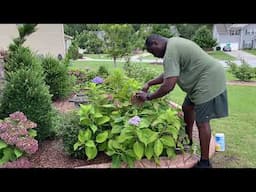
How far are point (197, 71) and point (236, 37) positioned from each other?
933 centimetres

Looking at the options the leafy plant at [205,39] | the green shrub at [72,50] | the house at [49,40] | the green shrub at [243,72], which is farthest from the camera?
the leafy plant at [205,39]

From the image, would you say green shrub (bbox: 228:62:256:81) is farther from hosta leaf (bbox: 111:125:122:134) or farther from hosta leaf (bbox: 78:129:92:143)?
hosta leaf (bbox: 78:129:92:143)

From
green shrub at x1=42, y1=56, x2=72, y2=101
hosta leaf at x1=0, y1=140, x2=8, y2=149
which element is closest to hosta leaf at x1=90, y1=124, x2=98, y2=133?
hosta leaf at x1=0, y1=140, x2=8, y2=149

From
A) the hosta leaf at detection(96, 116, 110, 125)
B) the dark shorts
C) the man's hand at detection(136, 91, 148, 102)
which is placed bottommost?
the hosta leaf at detection(96, 116, 110, 125)

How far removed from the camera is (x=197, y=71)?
2.46 meters

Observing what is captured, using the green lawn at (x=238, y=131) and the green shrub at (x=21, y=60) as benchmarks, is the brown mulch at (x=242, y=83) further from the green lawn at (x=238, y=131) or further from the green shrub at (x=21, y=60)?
the green shrub at (x=21, y=60)

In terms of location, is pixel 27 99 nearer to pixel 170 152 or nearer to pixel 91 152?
pixel 91 152

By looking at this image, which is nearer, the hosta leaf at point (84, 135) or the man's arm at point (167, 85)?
the man's arm at point (167, 85)

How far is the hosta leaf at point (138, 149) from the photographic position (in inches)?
95.7

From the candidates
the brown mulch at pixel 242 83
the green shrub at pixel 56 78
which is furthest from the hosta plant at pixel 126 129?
the brown mulch at pixel 242 83

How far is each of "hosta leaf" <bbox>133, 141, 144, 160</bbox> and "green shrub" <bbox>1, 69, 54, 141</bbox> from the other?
3.27 feet

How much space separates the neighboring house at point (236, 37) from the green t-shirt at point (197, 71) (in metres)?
7.46

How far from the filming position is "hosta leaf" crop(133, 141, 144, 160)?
7.97ft

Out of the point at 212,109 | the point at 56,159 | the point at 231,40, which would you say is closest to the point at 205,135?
the point at 212,109
